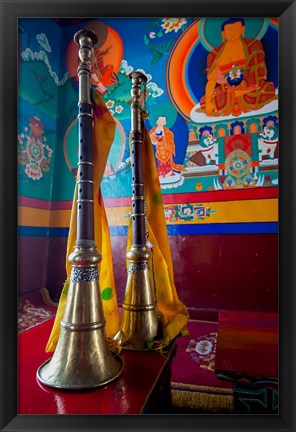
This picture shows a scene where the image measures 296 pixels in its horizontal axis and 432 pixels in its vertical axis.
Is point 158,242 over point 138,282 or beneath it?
over

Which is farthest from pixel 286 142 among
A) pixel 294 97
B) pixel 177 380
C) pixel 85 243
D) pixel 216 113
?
pixel 216 113

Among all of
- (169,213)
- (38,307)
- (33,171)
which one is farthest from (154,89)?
(38,307)

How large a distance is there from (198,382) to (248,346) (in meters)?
0.20

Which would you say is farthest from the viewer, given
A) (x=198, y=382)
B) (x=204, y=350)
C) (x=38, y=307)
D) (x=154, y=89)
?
(x=154, y=89)

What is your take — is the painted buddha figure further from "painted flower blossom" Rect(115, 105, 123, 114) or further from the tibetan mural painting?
"painted flower blossom" Rect(115, 105, 123, 114)

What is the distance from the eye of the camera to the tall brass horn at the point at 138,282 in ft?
2.97

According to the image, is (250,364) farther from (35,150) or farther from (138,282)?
(35,150)

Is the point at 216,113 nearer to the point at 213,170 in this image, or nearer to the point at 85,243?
the point at 213,170

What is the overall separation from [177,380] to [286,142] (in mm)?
810

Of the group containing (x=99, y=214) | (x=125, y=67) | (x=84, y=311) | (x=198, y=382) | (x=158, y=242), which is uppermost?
(x=125, y=67)

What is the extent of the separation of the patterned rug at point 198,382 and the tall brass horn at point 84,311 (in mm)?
318

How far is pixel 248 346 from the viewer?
920mm

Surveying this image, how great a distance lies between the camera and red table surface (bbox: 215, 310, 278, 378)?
0.78 m

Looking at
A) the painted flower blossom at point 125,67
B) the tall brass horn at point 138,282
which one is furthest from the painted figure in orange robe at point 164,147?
the tall brass horn at point 138,282
